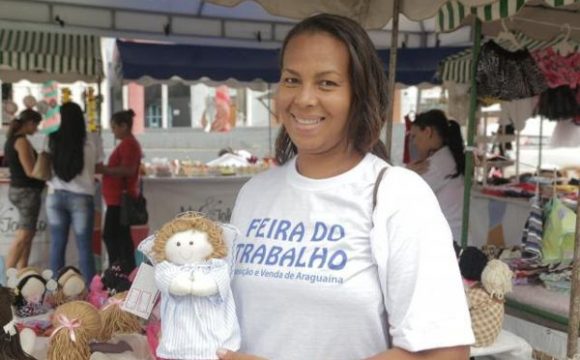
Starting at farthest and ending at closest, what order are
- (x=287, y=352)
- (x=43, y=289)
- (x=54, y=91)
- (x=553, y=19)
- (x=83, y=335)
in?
(x=54, y=91)
(x=553, y=19)
(x=43, y=289)
(x=83, y=335)
(x=287, y=352)

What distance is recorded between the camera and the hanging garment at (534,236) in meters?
3.05

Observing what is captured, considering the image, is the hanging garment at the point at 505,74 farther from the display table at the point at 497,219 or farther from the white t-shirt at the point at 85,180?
the white t-shirt at the point at 85,180

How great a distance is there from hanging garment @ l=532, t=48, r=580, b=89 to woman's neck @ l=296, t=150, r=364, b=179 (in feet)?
12.8

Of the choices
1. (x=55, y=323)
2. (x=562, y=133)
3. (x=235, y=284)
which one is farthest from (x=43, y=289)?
(x=562, y=133)

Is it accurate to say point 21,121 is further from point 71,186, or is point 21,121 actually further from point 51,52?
point 51,52

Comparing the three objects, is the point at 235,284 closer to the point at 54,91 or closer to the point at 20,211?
the point at 20,211

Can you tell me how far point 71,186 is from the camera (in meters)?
5.04

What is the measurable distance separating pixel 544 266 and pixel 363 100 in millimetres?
2308

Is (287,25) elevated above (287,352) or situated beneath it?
elevated above

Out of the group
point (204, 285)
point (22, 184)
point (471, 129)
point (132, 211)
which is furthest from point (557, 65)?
point (22, 184)

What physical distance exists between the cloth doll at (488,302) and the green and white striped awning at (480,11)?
1126 mm

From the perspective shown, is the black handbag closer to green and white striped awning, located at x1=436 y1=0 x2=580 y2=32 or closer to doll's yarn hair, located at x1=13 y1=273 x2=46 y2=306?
doll's yarn hair, located at x1=13 y1=273 x2=46 y2=306

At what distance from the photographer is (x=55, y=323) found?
2033 millimetres

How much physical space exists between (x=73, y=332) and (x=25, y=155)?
150 inches
